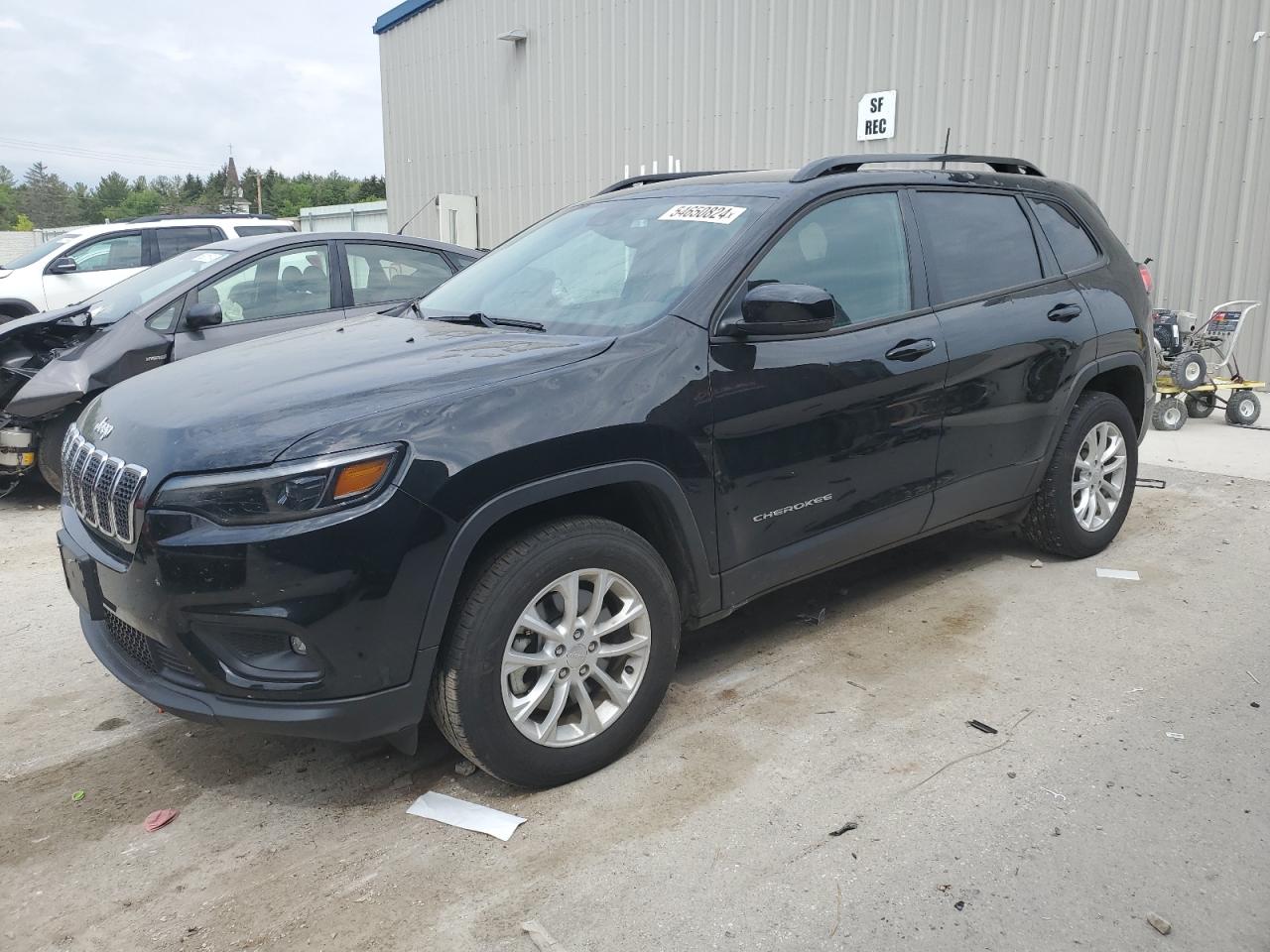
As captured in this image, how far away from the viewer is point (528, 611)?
2781 mm

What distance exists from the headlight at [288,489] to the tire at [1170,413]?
296 inches

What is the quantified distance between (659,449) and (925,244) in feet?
5.60

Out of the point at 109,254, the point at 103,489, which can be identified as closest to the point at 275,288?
the point at 103,489

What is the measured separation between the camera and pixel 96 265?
1147 centimetres

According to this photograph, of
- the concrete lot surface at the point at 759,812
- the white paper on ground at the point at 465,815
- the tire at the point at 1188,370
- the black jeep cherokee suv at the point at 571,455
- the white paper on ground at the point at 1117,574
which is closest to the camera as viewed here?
the concrete lot surface at the point at 759,812

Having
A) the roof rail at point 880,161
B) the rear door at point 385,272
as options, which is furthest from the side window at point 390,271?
the roof rail at point 880,161

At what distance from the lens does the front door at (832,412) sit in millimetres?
3270

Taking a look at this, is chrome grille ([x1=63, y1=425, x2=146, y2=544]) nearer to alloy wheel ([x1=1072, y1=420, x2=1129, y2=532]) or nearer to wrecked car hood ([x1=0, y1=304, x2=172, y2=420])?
wrecked car hood ([x1=0, y1=304, x2=172, y2=420])

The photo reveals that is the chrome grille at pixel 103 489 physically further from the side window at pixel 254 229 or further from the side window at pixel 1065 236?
the side window at pixel 254 229

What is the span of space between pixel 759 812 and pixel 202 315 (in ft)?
15.8

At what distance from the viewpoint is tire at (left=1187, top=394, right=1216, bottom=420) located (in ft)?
27.8

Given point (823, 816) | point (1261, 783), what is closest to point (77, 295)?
point (823, 816)

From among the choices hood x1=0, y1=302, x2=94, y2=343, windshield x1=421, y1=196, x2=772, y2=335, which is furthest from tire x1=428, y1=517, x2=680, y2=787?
hood x1=0, y1=302, x2=94, y2=343

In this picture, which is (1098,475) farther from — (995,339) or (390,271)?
(390,271)
